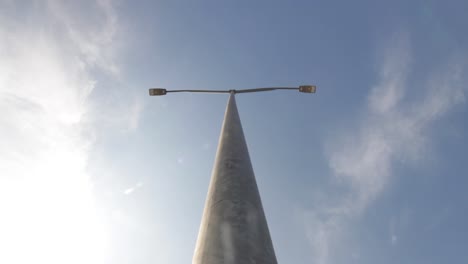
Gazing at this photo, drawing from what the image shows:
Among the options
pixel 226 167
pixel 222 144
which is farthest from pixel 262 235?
pixel 222 144

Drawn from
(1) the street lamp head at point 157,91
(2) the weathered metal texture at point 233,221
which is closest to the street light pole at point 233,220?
(2) the weathered metal texture at point 233,221

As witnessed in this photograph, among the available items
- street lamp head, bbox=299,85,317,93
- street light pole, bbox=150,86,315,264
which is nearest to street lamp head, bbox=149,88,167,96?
street lamp head, bbox=299,85,317,93

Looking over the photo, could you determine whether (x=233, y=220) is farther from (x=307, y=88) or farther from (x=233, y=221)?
(x=307, y=88)

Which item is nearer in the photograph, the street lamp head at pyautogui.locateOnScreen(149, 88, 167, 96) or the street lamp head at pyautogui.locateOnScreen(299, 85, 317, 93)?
the street lamp head at pyautogui.locateOnScreen(299, 85, 317, 93)

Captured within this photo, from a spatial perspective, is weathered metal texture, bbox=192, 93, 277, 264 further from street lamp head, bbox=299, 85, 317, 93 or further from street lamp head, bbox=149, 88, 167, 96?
street lamp head, bbox=149, 88, 167, 96

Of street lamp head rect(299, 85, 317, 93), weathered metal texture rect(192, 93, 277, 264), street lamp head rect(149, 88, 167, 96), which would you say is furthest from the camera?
street lamp head rect(149, 88, 167, 96)

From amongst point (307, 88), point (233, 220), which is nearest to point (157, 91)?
point (307, 88)

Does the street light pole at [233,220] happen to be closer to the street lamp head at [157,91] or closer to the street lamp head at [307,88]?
the street lamp head at [307,88]

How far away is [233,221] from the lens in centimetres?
546

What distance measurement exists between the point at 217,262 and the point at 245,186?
69.8 inches

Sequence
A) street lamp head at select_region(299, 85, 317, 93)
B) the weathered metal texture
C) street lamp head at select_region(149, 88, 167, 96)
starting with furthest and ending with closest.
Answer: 1. street lamp head at select_region(149, 88, 167, 96)
2. street lamp head at select_region(299, 85, 317, 93)
3. the weathered metal texture

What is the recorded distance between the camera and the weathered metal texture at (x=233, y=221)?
5.02 meters

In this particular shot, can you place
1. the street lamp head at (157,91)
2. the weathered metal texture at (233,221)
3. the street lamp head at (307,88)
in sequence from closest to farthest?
1. the weathered metal texture at (233,221)
2. the street lamp head at (307,88)
3. the street lamp head at (157,91)

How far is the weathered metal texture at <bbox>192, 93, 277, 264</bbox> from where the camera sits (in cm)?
502
